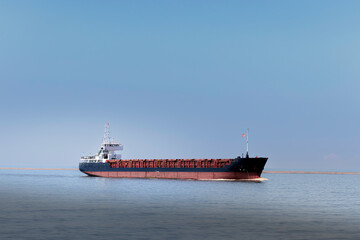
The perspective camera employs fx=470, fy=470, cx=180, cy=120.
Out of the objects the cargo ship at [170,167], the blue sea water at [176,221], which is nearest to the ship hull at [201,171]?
the cargo ship at [170,167]

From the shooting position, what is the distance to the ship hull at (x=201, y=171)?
3797 inches

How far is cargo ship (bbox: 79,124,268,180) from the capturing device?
318 ft

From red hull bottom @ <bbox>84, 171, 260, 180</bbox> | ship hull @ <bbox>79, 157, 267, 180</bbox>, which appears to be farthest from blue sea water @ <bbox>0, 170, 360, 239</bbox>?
red hull bottom @ <bbox>84, 171, 260, 180</bbox>

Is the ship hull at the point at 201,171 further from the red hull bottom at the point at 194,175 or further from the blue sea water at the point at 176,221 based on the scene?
the blue sea water at the point at 176,221

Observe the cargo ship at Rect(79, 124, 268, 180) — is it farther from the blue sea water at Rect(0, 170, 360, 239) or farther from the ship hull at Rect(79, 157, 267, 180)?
the blue sea water at Rect(0, 170, 360, 239)

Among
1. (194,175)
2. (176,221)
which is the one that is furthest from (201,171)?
(176,221)

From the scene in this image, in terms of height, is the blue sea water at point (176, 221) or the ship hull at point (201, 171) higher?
the ship hull at point (201, 171)

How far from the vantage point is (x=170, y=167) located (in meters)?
108

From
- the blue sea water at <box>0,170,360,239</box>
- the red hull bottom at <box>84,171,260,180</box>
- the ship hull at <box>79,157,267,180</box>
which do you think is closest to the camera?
the blue sea water at <box>0,170,360,239</box>

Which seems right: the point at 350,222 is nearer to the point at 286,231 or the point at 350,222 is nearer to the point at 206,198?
the point at 286,231

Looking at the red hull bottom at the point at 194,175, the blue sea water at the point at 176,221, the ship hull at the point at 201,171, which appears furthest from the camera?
the red hull bottom at the point at 194,175

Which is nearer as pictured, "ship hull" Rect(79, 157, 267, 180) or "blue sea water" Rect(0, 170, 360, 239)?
"blue sea water" Rect(0, 170, 360, 239)

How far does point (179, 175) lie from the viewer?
348ft

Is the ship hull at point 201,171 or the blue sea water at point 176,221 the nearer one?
the blue sea water at point 176,221
